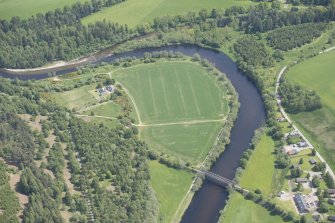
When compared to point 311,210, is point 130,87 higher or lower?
higher

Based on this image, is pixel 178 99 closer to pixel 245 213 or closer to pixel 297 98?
pixel 297 98

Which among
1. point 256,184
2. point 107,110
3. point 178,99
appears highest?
point 178,99

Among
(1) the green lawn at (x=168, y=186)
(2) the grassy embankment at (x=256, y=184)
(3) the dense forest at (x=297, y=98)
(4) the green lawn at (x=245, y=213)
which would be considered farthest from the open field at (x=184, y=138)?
(3) the dense forest at (x=297, y=98)

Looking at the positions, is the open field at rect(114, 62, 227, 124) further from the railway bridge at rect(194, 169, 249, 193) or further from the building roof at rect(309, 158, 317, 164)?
the building roof at rect(309, 158, 317, 164)

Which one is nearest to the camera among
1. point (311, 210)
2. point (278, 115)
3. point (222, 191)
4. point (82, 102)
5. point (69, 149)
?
point (311, 210)

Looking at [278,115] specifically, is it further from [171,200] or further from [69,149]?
[69,149]

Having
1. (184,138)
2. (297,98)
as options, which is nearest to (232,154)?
(184,138)

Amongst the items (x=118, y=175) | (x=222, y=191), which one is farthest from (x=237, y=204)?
(x=118, y=175)

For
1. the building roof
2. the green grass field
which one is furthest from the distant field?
the green grass field
